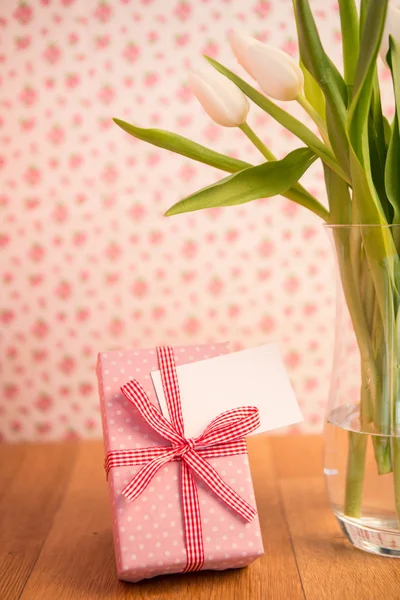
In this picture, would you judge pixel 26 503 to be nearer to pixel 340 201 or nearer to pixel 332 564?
pixel 332 564

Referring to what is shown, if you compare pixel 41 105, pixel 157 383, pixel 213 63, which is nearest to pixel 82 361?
pixel 41 105

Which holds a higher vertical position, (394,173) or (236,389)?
(394,173)

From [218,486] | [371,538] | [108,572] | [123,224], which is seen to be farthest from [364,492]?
[123,224]

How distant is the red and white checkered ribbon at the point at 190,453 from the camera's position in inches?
27.8

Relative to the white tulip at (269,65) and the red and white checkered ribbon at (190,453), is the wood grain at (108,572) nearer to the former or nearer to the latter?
the red and white checkered ribbon at (190,453)

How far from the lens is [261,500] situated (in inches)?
38.0

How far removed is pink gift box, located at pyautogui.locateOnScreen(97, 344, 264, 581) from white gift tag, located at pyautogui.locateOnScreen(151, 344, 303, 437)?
4cm

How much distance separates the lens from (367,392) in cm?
A: 75

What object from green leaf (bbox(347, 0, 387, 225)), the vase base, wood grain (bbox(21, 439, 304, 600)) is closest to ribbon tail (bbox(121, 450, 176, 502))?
wood grain (bbox(21, 439, 304, 600))

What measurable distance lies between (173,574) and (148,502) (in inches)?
3.5

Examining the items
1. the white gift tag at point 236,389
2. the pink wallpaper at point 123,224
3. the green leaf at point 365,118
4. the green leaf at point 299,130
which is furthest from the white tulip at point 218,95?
the pink wallpaper at point 123,224

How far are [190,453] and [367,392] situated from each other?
0.65ft

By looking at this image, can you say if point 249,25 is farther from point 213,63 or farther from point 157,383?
point 157,383

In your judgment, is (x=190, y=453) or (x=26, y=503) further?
(x=26, y=503)
